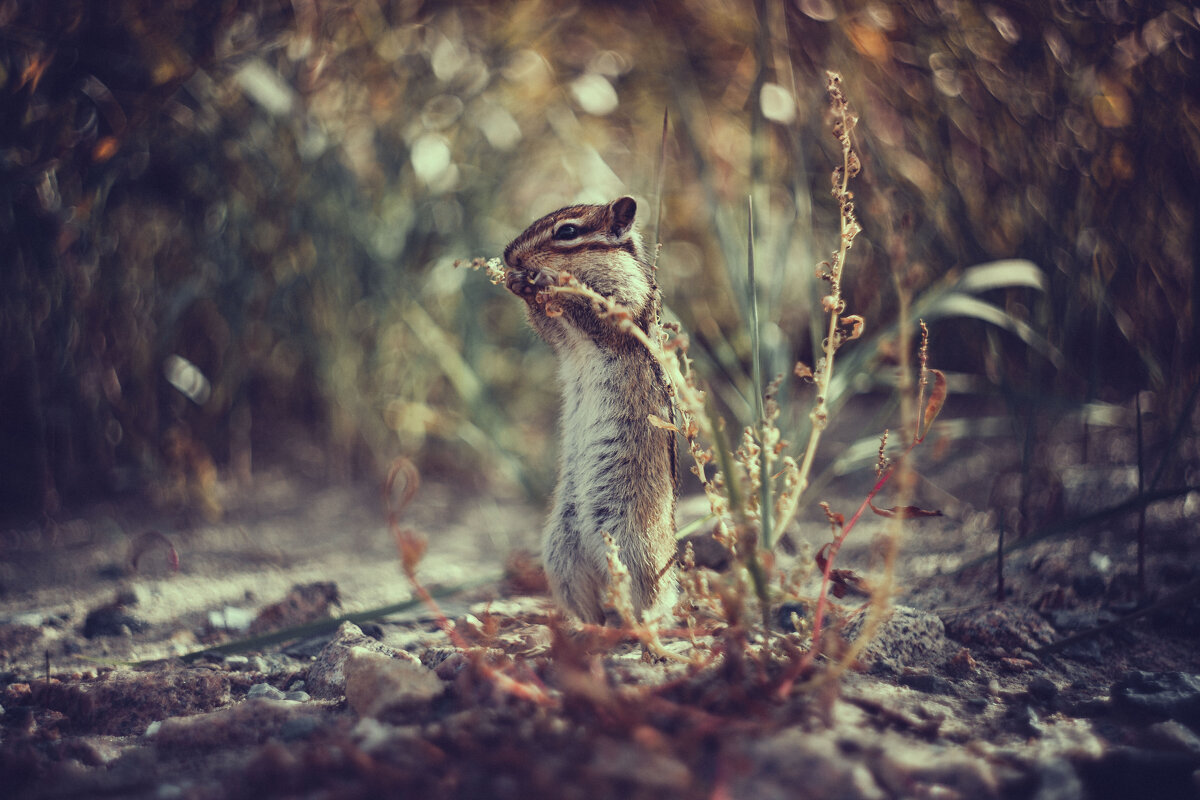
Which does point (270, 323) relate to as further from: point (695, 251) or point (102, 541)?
point (695, 251)

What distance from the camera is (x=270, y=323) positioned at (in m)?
3.25

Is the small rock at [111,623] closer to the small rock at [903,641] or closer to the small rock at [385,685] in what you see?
the small rock at [385,685]

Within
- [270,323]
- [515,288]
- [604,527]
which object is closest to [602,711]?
[604,527]

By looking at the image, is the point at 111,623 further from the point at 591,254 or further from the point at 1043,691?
the point at 1043,691

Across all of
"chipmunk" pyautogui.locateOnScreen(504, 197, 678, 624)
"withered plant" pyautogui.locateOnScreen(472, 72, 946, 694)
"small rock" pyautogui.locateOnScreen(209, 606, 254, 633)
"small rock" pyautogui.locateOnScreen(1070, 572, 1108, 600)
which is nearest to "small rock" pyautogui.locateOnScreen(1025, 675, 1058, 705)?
"withered plant" pyautogui.locateOnScreen(472, 72, 946, 694)

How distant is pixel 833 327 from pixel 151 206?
3.03 meters

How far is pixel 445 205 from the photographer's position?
350cm

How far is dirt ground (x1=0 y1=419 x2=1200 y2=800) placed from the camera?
114 cm

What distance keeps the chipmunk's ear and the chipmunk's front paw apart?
0.26 m

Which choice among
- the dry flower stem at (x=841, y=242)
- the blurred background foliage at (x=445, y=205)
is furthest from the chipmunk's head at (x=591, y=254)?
the dry flower stem at (x=841, y=242)

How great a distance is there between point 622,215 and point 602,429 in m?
0.64

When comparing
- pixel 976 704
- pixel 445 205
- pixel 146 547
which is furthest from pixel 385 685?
pixel 445 205

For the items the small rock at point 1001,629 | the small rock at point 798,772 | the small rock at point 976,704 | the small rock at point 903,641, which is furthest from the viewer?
the small rock at point 1001,629

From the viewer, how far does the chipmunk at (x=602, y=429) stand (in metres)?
1.85
